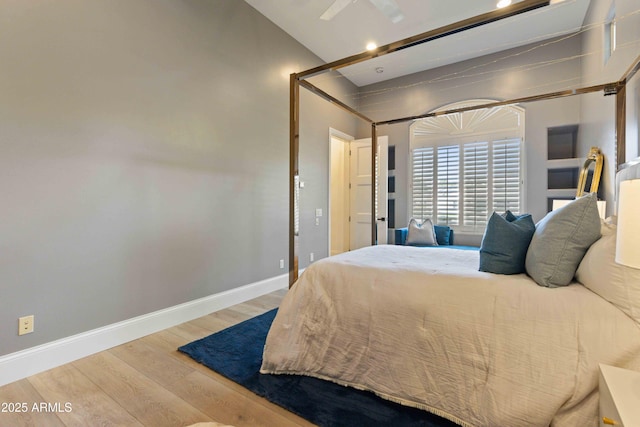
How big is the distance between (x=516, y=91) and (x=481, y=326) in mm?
4178

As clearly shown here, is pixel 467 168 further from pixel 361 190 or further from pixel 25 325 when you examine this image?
pixel 25 325

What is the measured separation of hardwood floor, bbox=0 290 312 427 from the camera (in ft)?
4.98

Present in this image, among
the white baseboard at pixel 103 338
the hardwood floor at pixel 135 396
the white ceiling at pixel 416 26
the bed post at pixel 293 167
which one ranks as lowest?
the hardwood floor at pixel 135 396

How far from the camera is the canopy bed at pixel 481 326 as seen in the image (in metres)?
1.19

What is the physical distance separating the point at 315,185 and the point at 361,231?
1294 mm

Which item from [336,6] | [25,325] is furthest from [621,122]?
[25,325]

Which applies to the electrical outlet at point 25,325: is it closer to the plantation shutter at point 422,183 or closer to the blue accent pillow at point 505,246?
the blue accent pillow at point 505,246

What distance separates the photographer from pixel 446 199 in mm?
4715

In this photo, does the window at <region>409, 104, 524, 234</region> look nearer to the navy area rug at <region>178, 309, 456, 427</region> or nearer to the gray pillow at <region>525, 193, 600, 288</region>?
the gray pillow at <region>525, 193, 600, 288</region>

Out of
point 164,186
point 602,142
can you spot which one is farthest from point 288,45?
point 602,142

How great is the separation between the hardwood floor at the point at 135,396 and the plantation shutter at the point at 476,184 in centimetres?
396

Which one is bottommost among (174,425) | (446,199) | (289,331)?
(174,425)

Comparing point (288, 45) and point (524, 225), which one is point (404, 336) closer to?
point (524, 225)

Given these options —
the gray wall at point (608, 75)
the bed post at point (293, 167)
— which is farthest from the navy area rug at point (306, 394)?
the gray wall at point (608, 75)
